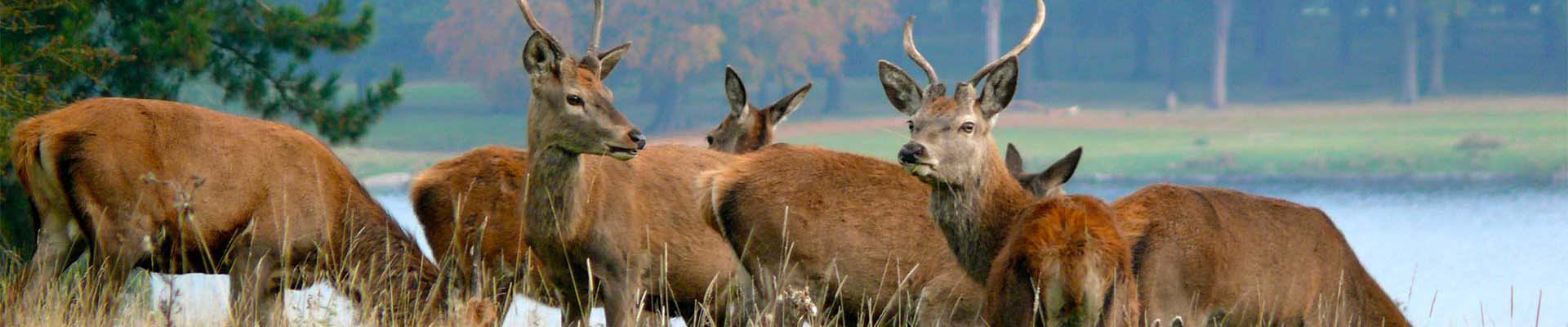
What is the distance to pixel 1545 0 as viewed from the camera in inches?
1982

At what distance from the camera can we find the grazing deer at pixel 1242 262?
651 centimetres

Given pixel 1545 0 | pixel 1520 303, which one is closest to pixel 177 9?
pixel 1520 303

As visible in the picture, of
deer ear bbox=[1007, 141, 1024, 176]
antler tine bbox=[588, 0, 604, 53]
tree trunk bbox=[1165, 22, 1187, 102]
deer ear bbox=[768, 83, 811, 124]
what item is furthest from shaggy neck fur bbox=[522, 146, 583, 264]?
tree trunk bbox=[1165, 22, 1187, 102]

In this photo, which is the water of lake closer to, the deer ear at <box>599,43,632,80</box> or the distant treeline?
the deer ear at <box>599,43,632,80</box>

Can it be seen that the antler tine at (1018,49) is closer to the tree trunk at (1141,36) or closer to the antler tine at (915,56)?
the antler tine at (915,56)

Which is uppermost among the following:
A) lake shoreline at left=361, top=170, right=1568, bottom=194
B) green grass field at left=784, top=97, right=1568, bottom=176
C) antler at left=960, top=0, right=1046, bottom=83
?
antler at left=960, top=0, right=1046, bottom=83

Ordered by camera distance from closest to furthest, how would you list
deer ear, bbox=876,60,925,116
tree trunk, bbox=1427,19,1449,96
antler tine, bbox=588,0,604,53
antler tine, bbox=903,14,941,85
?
antler tine, bbox=903,14,941,85, deer ear, bbox=876,60,925,116, antler tine, bbox=588,0,604,53, tree trunk, bbox=1427,19,1449,96

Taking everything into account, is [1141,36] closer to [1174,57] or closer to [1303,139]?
[1174,57]

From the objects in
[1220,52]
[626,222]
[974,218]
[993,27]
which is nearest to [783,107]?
[626,222]

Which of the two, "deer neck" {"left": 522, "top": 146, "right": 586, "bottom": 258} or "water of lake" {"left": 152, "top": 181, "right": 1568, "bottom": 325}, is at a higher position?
"deer neck" {"left": 522, "top": 146, "right": 586, "bottom": 258}

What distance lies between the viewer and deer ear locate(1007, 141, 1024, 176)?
8.84 m

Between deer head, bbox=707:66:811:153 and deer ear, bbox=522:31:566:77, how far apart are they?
2954 millimetres

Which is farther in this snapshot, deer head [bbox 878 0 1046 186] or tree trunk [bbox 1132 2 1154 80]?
tree trunk [bbox 1132 2 1154 80]

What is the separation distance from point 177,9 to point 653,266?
4.74 m
